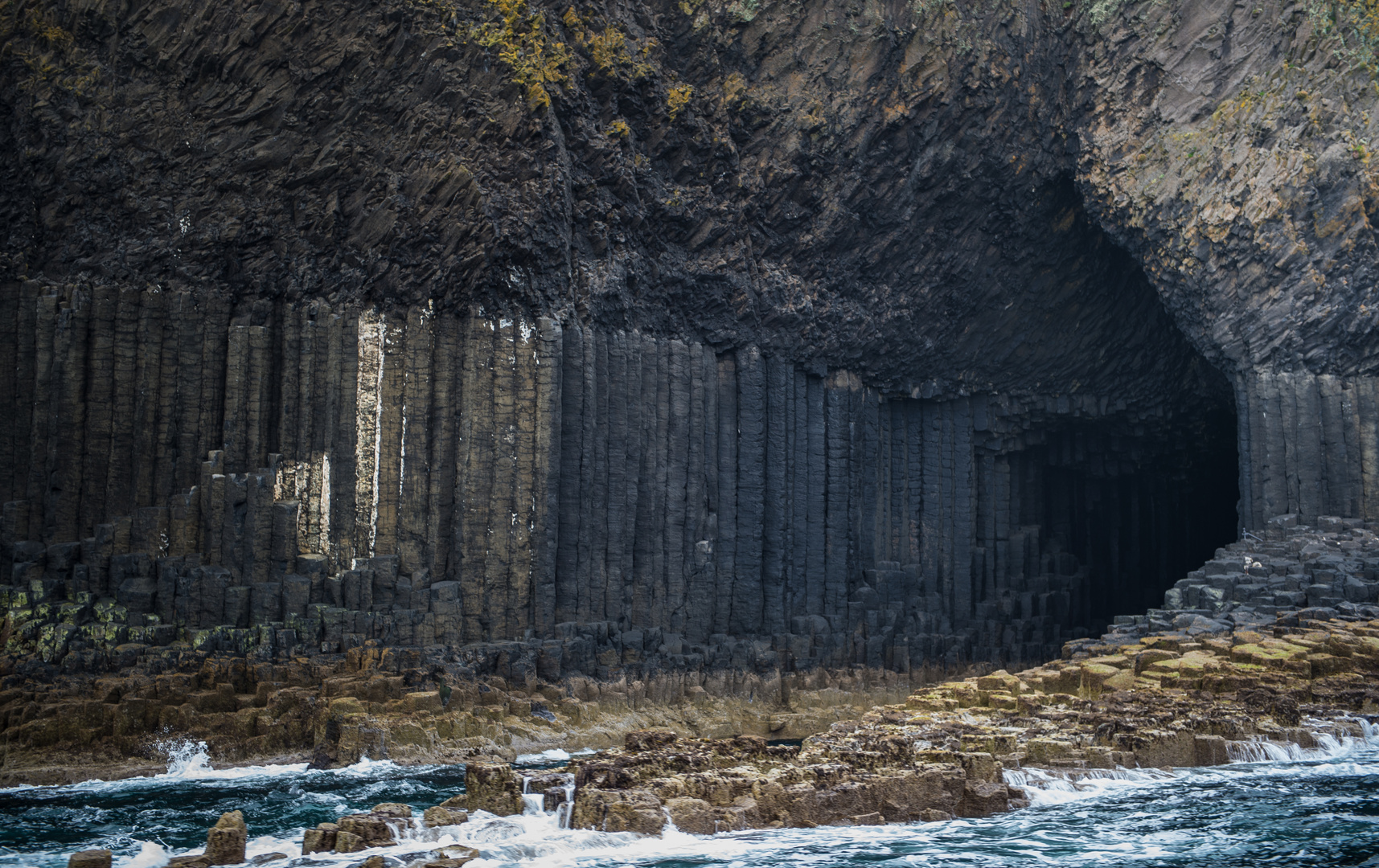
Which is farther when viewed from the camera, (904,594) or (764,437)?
(904,594)

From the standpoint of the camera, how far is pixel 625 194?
29.7 m

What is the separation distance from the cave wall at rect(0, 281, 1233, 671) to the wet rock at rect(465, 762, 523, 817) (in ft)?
27.6

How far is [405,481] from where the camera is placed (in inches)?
1043

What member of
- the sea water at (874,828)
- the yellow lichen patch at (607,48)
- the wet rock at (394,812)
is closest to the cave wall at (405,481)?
the sea water at (874,828)

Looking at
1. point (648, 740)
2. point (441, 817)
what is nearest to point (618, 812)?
point (441, 817)

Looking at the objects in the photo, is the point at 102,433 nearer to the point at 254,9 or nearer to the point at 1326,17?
the point at 254,9

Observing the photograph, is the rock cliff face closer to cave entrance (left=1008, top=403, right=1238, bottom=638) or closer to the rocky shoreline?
cave entrance (left=1008, top=403, right=1238, bottom=638)

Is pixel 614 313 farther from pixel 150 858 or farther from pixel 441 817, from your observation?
pixel 150 858

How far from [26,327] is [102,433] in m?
2.58

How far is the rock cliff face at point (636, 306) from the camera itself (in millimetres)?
25828

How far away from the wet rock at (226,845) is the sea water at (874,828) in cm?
31

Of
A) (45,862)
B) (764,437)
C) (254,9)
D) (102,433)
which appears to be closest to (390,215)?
(254,9)

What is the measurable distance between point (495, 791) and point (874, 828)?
182 inches

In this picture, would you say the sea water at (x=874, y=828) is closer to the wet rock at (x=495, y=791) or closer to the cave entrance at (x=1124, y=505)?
the wet rock at (x=495, y=791)
